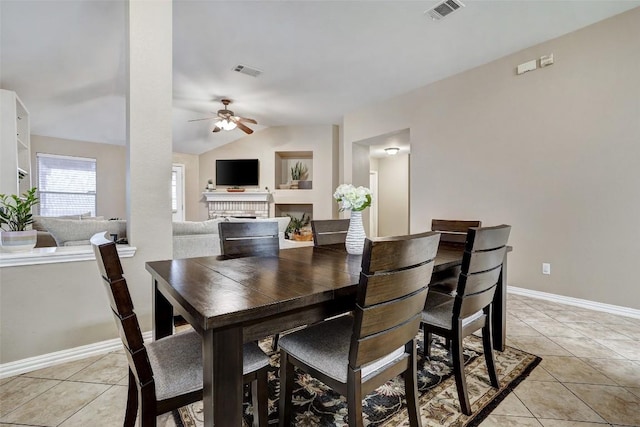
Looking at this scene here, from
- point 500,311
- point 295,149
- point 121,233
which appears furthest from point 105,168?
point 500,311

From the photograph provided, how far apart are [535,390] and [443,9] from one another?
10.7 ft

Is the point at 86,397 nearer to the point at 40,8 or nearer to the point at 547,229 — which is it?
the point at 40,8

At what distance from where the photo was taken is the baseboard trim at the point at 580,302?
9.13ft

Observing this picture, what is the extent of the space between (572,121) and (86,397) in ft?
15.4

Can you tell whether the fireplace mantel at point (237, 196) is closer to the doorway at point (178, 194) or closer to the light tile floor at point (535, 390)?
the doorway at point (178, 194)

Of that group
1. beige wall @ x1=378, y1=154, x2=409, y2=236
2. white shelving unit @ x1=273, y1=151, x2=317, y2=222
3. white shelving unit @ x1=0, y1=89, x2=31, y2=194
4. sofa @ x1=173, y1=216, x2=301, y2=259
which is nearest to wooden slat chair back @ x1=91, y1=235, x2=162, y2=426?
Answer: sofa @ x1=173, y1=216, x2=301, y2=259

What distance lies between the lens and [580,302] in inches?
120

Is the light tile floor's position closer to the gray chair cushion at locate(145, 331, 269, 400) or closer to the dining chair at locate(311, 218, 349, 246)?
the gray chair cushion at locate(145, 331, 269, 400)

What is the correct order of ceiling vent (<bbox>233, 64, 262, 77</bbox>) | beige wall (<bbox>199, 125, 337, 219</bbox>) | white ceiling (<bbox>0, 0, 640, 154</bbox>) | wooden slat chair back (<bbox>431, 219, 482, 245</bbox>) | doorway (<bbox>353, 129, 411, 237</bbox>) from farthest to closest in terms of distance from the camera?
1. doorway (<bbox>353, 129, 411, 237</bbox>)
2. beige wall (<bbox>199, 125, 337, 219</bbox>)
3. ceiling vent (<bbox>233, 64, 262, 77</bbox>)
4. white ceiling (<bbox>0, 0, 640, 154</bbox>)
5. wooden slat chair back (<bbox>431, 219, 482, 245</bbox>)

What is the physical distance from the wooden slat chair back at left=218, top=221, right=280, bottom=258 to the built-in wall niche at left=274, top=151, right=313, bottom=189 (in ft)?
17.2

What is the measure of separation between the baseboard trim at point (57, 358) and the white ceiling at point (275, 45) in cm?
311

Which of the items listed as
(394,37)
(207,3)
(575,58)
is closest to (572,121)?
(575,58)

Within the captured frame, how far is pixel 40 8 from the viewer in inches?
110

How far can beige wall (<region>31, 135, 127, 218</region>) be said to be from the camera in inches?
238
